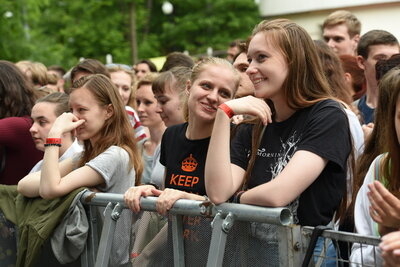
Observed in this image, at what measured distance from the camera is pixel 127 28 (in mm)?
34969

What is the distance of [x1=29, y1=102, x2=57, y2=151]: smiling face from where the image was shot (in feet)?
21.2

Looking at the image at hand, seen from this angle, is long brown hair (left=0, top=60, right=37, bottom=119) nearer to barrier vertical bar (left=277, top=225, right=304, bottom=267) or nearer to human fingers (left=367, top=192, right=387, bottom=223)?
barrier vertical bar (left=277, top=225, right=304, bottom=267)

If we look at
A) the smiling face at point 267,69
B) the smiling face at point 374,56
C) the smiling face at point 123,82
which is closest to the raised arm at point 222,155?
the smiling face at point 267,69

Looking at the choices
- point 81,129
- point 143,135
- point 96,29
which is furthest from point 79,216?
point 96,29

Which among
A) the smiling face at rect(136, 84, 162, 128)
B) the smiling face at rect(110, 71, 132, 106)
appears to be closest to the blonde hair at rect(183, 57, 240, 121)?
the smiling face at rect(136, 84, 162, 128)

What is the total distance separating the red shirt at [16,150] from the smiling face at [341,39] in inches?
143

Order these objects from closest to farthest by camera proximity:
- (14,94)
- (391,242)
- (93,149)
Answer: (391,242) → (93,149) → (14,94)

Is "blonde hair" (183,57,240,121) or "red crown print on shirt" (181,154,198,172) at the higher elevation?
"blonde hair" (183,57,240,121)


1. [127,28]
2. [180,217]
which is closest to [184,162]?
[180,217]

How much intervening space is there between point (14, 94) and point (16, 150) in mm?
617

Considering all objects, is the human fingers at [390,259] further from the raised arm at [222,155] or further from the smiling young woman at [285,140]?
the raised arm at [222,155]

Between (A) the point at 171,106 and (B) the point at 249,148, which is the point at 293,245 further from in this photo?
(A) the point at 171,106

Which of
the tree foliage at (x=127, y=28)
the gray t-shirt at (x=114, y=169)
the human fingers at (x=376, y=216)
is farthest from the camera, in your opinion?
the tree foliage at (x=127, y=28)

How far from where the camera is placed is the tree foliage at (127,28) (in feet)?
109
